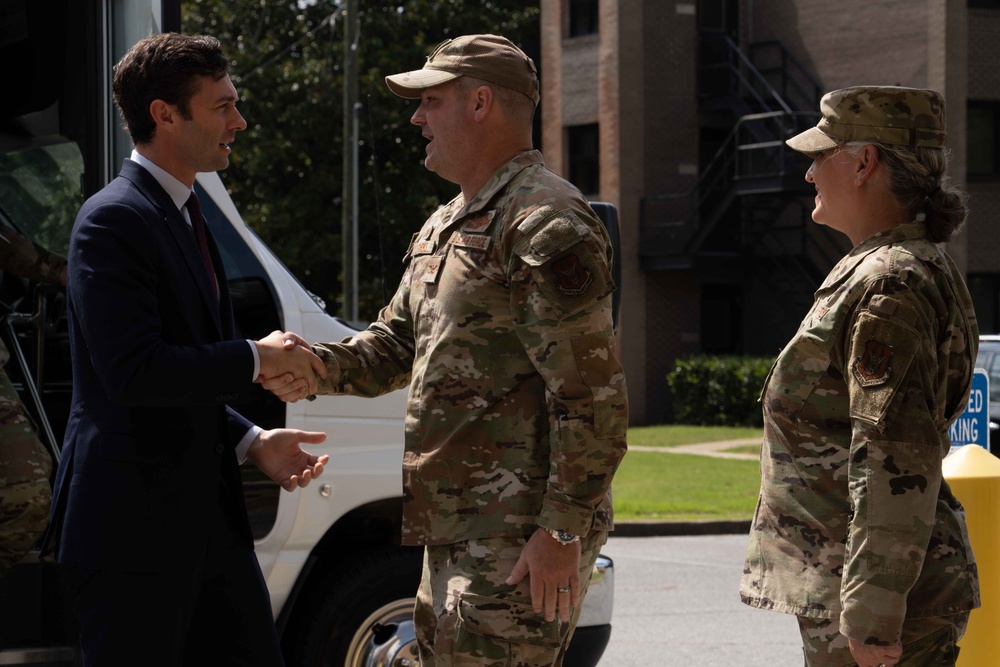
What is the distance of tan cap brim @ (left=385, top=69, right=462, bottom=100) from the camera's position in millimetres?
3383

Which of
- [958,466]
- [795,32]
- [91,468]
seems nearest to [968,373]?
[958,466]

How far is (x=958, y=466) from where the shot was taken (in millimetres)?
4570

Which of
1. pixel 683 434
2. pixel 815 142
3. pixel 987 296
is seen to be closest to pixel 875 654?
pixel 815 142

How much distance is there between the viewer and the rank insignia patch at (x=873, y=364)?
2.93 metres

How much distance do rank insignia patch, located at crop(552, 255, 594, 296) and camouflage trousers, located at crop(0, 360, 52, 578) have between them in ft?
7.16

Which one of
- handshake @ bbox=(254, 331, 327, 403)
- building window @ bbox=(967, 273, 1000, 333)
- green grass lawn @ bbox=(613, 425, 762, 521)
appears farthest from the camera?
building window @ bbox=(967, 273, 1000, 333)

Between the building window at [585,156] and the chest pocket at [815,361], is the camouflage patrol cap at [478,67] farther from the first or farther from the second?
the building window at [585,156]

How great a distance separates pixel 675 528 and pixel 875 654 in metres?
9.47

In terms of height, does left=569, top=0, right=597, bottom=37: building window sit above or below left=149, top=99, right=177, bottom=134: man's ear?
above

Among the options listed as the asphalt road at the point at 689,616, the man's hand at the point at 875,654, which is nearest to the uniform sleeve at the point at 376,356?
the man's hand at the point at 875,654

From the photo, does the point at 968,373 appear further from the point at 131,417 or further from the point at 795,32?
the point at 795,32

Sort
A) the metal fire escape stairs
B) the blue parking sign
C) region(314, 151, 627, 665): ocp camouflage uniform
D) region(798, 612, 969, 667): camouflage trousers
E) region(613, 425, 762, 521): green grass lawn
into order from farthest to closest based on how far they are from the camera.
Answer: the metal fire escape stairs < region(613, 425, 762, 521): green grass lawn < the blue parking sign < region(314, 151, 627, 665): ocp camouflage uniform < region(798, 612, 969, 667): camouflage trousers

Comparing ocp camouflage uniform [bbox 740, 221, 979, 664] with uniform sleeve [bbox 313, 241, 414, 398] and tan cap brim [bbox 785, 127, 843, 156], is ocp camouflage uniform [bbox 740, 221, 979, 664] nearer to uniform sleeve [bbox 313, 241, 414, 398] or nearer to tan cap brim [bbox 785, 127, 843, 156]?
tan cap brim [bbox 785, 127, 843, 156]

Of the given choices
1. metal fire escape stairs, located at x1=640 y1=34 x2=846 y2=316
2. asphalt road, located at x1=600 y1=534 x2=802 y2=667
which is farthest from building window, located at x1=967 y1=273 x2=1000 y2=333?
asphalt road, located at x1=600 y1=534 x2=802 y2=667
